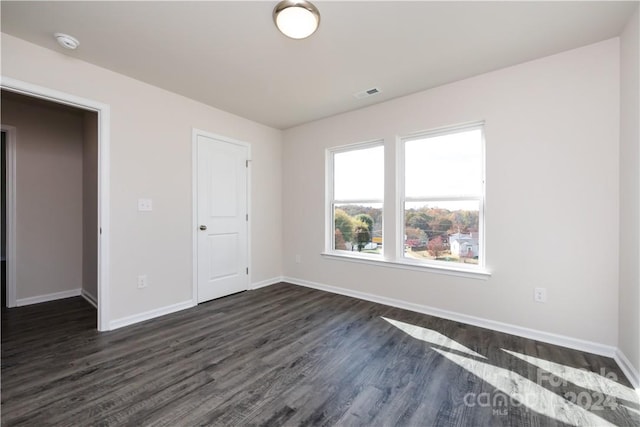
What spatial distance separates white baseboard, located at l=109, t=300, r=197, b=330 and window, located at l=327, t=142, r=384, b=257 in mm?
2020

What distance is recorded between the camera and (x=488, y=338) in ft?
8.02

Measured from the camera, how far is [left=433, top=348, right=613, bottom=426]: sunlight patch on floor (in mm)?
1517

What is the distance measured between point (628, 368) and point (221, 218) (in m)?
4.06

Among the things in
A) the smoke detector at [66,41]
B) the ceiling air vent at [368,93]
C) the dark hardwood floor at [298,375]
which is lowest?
the dark hardwood floor at [298,375]

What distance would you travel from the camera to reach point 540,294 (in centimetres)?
242

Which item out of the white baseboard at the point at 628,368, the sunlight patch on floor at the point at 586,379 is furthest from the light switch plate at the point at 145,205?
the white baseboard at the point at 628,368

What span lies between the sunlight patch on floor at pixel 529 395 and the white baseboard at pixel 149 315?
2.88m

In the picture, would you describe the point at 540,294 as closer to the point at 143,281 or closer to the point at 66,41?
the point at 143,281

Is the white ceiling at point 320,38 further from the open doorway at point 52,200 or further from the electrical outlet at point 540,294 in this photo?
the electrical outlet at point 540,294

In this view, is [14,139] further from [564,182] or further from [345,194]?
[564,182]

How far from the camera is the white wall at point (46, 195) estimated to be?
3.31 m

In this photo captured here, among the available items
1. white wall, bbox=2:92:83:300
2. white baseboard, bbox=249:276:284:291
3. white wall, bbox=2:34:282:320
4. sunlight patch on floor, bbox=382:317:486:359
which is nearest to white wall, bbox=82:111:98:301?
white wall, bbox=2:92:83:300

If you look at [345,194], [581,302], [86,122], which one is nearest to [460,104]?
[345,194]

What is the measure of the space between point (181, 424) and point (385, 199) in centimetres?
282
